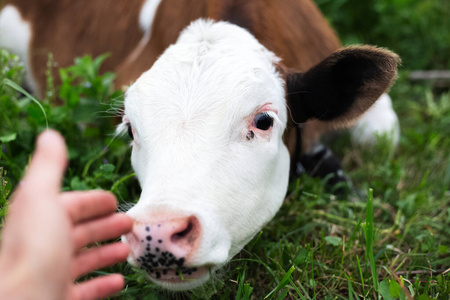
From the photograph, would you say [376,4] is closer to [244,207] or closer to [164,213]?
[244,207]

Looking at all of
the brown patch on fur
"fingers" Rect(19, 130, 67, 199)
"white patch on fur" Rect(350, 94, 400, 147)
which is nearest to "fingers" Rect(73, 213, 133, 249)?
"fingers" Rect(19, 130, 67, 199)

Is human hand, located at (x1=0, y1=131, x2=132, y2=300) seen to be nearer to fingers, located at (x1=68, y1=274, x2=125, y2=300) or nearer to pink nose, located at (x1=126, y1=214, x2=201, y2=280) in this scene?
fingers, located at (x1=68, y1=274, x2=125, y2=300)

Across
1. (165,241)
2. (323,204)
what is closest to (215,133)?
(165,241)

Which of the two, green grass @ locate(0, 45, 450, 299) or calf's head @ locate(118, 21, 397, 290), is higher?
calf's head @ locate(118, 21, 397, 290)

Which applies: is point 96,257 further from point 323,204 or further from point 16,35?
point 16,35

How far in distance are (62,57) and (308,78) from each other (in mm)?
2664

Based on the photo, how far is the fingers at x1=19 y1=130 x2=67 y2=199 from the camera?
1156mm

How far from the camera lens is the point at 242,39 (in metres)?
2.73

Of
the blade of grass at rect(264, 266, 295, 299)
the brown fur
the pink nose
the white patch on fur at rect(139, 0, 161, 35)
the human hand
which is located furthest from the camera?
the white patch on fur at rect(139, 0, 161, 35)

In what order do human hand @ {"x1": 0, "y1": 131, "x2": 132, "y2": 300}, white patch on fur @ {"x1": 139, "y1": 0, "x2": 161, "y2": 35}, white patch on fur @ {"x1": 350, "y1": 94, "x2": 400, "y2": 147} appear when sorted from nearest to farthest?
human hand @ {"x1": 0, "y1": 131, "x2": 132, "y2": 300}, white patch on fur @ {"x1": 139, "y1": 0, "x2": 161, "y2": 35}, white patch on fur @ {"x1": 350, "y1": 94, "x2": 400, "y2": 147}

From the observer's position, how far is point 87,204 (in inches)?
56.1

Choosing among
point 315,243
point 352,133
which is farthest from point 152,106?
point 352,133

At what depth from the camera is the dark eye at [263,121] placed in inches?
91.2

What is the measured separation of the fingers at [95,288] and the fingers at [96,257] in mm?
57
